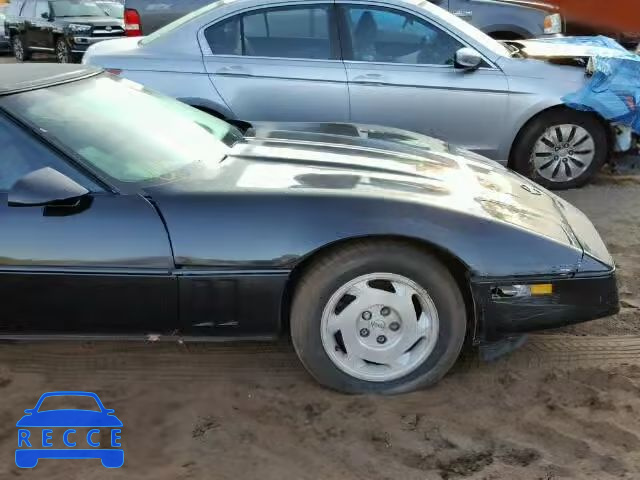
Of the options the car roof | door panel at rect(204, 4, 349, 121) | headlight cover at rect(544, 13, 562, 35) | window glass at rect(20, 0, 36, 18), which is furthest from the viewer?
window glass at rect(20, 0, 36, 18)

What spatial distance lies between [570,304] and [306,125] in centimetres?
192

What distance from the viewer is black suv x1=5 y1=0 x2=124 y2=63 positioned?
12.1 metres

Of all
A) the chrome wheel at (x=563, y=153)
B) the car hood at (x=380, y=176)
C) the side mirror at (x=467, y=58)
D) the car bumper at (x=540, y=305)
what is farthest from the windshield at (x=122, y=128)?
the chrome wheel at (x=563, y=153)

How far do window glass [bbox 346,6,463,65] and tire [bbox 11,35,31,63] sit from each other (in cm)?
1111

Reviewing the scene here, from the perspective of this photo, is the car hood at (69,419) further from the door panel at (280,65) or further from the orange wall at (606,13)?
the orange wall at (606,13)

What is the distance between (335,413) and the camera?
2760mm

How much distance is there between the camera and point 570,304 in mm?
2826

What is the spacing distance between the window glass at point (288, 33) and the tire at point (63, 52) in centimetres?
804

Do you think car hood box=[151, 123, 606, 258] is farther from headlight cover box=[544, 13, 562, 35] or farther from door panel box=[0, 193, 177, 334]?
headlight cover box=[544, 13, 562, 35]

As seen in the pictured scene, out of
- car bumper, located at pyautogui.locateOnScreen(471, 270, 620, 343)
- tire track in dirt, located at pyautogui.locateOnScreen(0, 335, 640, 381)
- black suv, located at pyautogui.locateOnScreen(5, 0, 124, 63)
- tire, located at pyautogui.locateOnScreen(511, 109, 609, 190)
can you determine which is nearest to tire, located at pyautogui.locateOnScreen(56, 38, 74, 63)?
black suv, located at pyautogui.locateOnScreen(5, 0, 124, 63)

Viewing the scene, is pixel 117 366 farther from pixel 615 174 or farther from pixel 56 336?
pixel 615 174

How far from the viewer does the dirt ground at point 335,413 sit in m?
2.45

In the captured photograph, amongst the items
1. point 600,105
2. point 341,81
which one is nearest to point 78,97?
point 341,81

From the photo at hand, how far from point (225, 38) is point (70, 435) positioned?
377 centimetres
